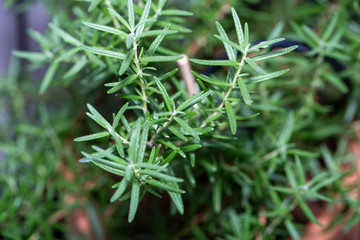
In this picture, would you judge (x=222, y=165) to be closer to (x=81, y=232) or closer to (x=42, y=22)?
(x=81, y=232)

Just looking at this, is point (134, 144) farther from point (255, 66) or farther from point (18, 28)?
point (18, 28)

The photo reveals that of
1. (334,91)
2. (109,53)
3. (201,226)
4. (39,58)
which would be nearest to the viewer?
(109,53)

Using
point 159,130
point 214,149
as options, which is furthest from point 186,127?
point 214,149

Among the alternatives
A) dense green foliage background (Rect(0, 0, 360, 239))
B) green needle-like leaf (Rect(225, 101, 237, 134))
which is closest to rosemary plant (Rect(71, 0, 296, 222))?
green needle-like leaf (Rect(225, 101, 237, 134))

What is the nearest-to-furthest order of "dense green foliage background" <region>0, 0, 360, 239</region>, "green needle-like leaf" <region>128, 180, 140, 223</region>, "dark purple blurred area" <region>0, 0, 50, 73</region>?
1. "green needle-like leaf" <region>128, 180, 140, 223</region>
2. "dense green foliage background" <region>0, 0, 360, 239</region>
3. "dark purple blurred area" <region>0, 0, 50, 73</region>

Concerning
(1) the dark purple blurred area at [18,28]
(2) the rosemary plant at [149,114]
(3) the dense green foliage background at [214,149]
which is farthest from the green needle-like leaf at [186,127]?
(1) the dark purple blurred area at [18,28]

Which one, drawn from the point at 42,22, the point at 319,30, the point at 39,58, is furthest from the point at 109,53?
the point at 42,22

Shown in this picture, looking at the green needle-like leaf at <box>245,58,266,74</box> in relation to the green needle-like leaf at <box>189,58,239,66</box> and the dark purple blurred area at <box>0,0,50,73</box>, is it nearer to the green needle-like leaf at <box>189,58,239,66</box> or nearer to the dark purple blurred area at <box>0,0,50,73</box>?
the green needle-like leaf at <box>189,58,239,66</box>

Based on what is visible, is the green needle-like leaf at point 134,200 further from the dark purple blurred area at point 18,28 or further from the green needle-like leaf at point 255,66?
the dark purple blurred area at point 18,28
